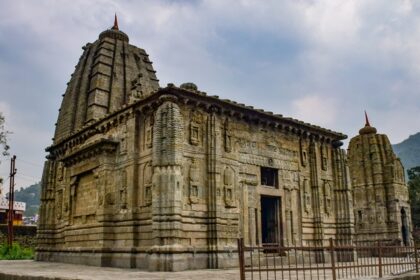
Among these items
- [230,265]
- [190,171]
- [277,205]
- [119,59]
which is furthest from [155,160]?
[119,59]

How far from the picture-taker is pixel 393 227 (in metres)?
35.8

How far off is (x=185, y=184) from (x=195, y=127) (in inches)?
101

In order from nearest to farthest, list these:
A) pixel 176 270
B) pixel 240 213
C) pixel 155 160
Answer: pixel 176 270 < pixel 155 160 < pixel 240 213

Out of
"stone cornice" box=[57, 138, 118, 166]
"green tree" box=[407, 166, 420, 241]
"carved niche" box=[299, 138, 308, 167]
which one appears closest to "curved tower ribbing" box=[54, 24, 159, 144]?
"stone cornice" box=[57, 138, 118, 166]

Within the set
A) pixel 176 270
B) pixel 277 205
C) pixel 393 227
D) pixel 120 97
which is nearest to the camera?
pixel 176 270

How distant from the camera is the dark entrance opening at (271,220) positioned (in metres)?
20.3

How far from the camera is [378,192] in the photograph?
3731 centimetres

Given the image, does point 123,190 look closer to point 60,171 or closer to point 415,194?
point 60,171

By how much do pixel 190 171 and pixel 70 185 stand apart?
880 centimetres

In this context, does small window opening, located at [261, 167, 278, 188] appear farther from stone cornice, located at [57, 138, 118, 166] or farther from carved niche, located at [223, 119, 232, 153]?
stone cornice, located at [57, 138, 118, 166]

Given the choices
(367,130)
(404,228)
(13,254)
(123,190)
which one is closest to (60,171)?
(123,190)

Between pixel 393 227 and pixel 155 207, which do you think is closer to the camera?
pixel 155 207

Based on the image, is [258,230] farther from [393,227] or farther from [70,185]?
[393,227]

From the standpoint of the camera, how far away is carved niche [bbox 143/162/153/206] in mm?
16891
